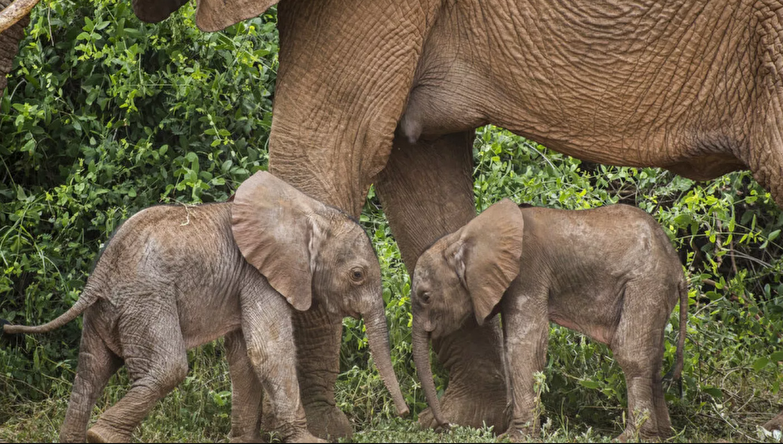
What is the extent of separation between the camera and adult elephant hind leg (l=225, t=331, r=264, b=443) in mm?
4969

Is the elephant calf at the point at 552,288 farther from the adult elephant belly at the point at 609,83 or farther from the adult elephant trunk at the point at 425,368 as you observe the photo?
the adult elephant belly at the point at 609,83

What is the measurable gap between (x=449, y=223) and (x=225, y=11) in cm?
Answer: 138

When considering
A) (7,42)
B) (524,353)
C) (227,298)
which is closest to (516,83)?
(524,353)

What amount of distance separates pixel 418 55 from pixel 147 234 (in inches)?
48.1

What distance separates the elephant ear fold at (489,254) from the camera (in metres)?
5.07

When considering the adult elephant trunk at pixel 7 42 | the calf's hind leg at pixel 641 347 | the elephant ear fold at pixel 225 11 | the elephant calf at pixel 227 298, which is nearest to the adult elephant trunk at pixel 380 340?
the elephant calf at pixel 227 298

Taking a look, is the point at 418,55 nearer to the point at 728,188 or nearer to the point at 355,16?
the point at 355,16

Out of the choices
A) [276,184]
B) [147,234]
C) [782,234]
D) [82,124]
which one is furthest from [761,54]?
[82,124]

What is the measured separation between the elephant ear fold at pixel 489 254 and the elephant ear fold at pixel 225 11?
1.11m

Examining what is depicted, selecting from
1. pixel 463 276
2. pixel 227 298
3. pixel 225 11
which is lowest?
pixel 463 276

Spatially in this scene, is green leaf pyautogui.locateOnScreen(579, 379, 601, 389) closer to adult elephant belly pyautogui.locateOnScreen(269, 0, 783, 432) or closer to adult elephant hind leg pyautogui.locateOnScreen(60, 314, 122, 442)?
adult elephant belly pyautogui.locateOnScreen(269, 0, 783, 432)

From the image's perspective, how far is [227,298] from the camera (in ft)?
15.8

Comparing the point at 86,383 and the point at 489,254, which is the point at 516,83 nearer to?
the point at 489,254

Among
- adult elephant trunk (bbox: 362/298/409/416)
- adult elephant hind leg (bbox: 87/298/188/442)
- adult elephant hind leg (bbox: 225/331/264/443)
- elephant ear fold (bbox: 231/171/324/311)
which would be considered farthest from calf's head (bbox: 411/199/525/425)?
adult elephant hind leg (bbox: 87/298/188/442)
